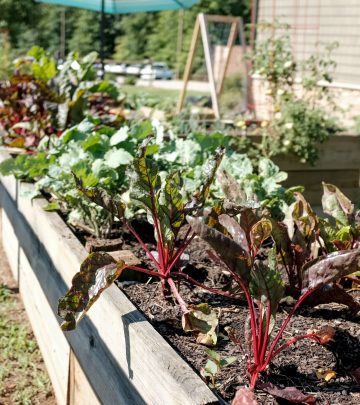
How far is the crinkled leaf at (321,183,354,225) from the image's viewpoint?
2.91 metres

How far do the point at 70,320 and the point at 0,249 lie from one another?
3646mm

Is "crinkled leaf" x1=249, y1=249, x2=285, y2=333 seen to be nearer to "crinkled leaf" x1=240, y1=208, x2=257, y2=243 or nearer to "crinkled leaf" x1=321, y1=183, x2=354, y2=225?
"crinkled leaf" x1=240, y1=208, x2=257, y2=243

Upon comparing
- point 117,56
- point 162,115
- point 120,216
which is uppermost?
point 120,216

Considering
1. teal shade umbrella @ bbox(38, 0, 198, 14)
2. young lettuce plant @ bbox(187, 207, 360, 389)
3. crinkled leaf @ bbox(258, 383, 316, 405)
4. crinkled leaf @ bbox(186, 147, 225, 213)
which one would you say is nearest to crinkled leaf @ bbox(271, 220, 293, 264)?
crinkled leaf @ bbox(186, 147, 225, 213)

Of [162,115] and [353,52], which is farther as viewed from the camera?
[353,52]

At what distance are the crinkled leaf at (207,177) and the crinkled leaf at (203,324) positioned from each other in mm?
448

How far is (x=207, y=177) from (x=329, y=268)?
68cm

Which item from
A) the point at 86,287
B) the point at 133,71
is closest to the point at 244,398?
the point at 86,287

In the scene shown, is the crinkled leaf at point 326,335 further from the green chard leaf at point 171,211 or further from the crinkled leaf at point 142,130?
the crinkled leaf at point 142,130

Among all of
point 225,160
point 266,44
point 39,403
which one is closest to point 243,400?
point 39,403

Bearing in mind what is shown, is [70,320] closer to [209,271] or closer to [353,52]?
[209,271]

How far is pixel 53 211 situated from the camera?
12.0ft

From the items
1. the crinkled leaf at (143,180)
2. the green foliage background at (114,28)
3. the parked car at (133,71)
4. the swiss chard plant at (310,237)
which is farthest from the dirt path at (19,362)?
the green foliage background at (114,28)

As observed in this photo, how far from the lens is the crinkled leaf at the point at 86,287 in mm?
2176
